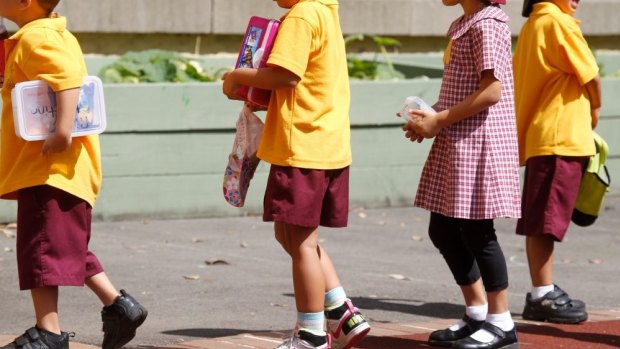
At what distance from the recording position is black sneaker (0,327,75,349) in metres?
5.10

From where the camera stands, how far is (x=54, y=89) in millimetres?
5004

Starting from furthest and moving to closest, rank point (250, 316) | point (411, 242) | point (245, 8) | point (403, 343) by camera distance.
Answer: point (245, 8), point (411, 242), point (250, 316), point (403, 343)

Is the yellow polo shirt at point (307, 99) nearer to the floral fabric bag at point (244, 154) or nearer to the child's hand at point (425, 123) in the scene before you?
the floral fabric bag at point (244, 154)

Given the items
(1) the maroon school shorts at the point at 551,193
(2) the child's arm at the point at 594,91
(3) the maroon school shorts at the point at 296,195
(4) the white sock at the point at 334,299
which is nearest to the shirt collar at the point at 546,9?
(2) the child's arm at the point at 594,91

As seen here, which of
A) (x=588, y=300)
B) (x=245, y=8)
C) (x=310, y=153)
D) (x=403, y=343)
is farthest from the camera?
(x=245, y=8)

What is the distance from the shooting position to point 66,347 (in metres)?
5.19

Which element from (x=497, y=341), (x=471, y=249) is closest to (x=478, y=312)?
(x=497, y=341)

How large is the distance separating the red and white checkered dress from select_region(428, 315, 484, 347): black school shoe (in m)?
0.55

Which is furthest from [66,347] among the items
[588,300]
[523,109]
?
[588,300]

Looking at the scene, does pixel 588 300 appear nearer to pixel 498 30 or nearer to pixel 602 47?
pixel 498 30

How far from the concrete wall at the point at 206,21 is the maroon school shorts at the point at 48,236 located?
5.29 m

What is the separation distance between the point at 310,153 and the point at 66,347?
3.98 feet

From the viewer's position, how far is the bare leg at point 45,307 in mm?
5145

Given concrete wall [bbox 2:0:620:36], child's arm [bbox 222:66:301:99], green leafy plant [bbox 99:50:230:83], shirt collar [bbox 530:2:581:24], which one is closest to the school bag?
shirt collar [bbox 530:2:581:24]
